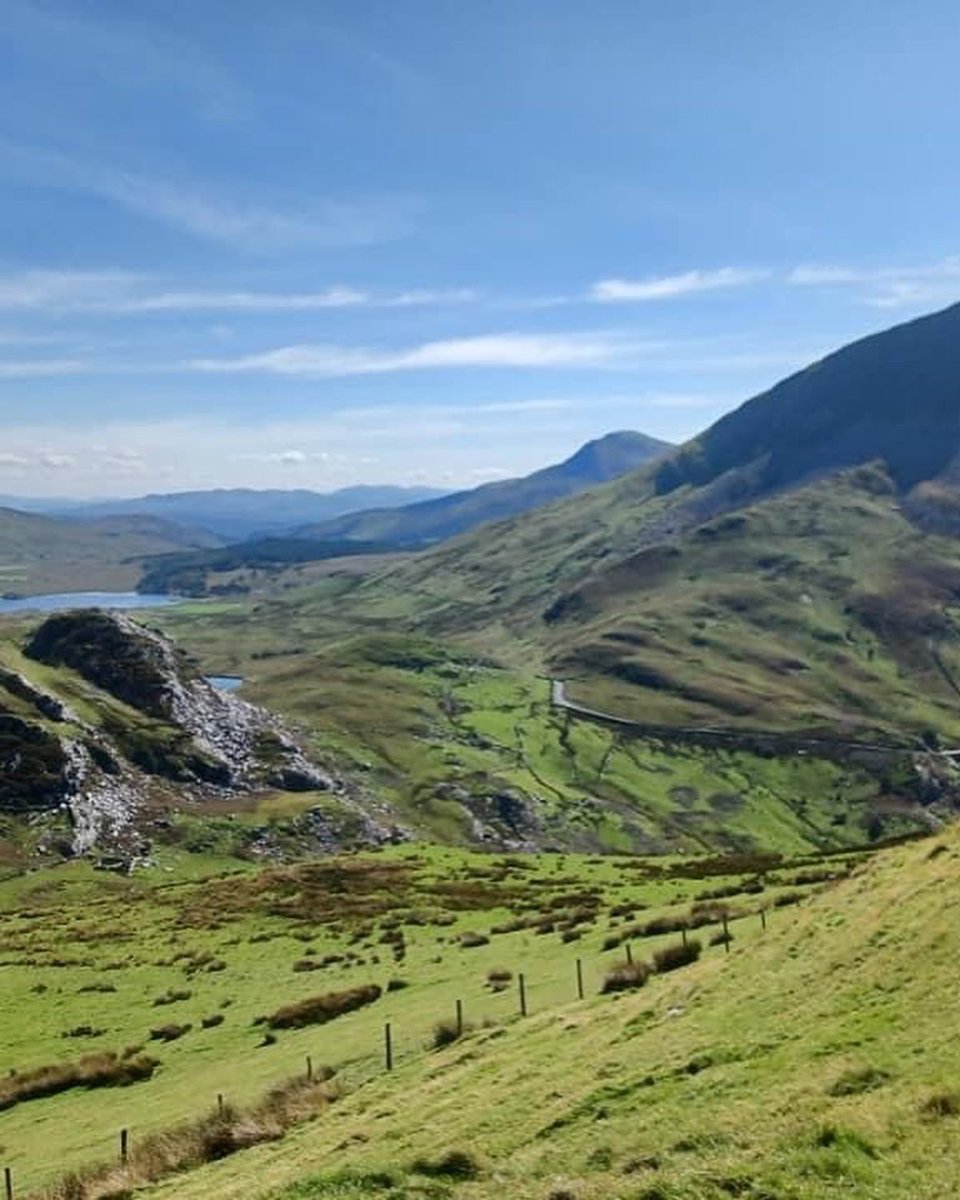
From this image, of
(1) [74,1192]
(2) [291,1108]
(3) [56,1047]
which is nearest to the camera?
(1) [74,1192]

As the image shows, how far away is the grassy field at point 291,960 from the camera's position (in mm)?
34281

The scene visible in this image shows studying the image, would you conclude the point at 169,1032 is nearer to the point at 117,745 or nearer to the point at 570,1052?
the point at 570,1052

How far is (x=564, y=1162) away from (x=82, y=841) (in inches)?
4895

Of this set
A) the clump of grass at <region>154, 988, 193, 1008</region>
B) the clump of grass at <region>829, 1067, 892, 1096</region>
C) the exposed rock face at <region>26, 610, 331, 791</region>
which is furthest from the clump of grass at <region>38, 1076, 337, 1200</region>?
the exposed rock face at <region>26, 610, 331, 791</region>

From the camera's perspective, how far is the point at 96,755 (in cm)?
15238

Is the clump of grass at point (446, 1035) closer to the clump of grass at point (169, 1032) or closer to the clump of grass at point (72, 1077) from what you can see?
the clump of grass at point (72, 1077)

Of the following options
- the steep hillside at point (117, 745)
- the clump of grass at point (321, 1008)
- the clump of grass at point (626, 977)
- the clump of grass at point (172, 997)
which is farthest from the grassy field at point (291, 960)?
the steep hillside at point (117, 745)

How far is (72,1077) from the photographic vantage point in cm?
3844

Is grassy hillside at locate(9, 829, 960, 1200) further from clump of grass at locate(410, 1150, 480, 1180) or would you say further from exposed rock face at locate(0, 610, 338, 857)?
exposed rock face at locate(0, 610, 338, 857)

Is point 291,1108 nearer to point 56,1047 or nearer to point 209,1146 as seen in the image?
point 209,1146

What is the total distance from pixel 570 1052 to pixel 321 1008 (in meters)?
18.4

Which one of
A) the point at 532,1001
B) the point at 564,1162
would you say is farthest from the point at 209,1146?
the point at 532,1001

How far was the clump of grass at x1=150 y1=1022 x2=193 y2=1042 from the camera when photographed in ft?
141

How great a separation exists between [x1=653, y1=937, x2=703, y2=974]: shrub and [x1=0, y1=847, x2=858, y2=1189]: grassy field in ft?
2.04
